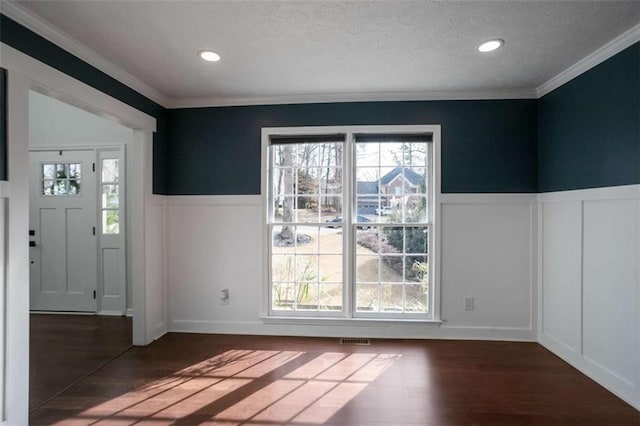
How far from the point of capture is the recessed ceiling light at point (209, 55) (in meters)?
2.33

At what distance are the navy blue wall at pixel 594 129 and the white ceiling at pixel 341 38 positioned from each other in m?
0.20

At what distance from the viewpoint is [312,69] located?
8.57ft

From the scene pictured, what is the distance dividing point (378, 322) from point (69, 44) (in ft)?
11.0

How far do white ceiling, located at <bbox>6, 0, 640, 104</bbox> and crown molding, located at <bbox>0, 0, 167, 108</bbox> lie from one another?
0.04 metres

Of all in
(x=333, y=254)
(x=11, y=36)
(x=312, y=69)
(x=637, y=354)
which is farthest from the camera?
(x=333, y=254)

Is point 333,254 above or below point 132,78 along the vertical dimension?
below

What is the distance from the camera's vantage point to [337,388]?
2314mm

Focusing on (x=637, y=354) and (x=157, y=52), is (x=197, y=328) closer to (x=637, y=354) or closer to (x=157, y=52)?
(x=157, y=52)

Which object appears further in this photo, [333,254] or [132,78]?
[333,254]

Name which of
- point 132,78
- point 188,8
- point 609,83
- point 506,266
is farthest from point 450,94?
point 132,78

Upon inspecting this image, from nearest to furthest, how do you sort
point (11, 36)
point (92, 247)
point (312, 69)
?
1. point (11, 36)
2. point (312, 69)
3. point (92, 247)

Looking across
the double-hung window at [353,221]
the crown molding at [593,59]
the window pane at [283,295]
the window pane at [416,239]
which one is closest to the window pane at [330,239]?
the double-hung window at [353,221]

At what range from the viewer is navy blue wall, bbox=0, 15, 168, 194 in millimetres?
1847

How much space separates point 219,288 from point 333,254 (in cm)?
125
